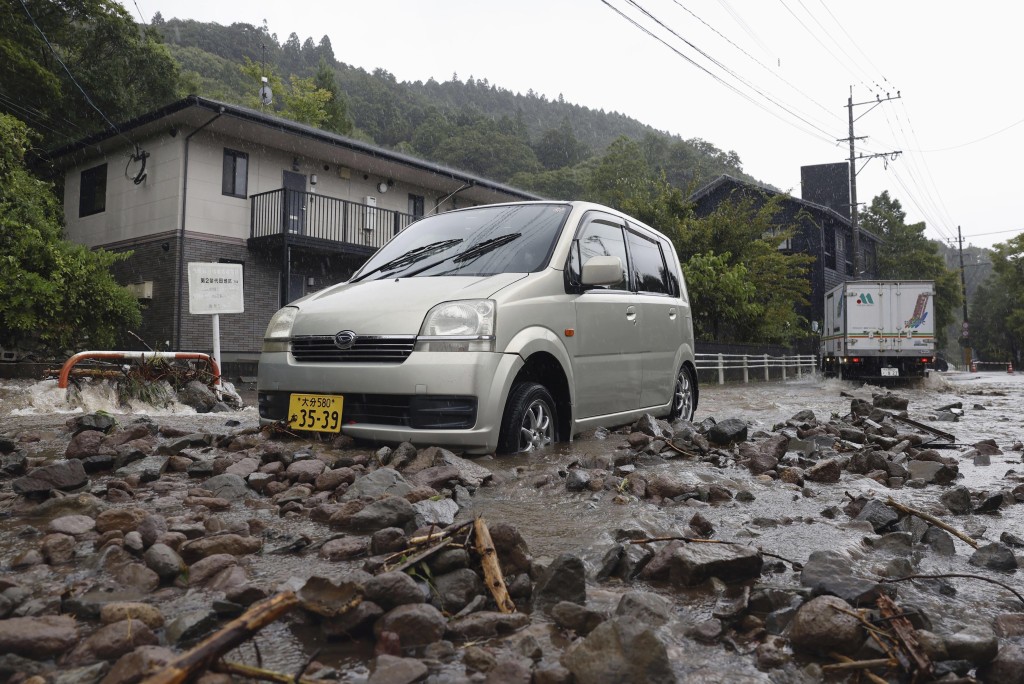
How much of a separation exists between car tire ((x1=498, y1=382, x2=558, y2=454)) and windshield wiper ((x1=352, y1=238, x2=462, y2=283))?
1.33m

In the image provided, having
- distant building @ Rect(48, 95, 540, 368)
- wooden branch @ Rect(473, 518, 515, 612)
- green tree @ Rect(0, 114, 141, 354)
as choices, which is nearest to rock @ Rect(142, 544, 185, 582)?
wooden branch @ Rect(473, 518, 515, 612)

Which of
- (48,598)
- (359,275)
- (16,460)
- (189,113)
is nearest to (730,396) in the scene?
(359,275)

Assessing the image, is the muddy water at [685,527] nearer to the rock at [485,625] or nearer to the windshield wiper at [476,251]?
the rock at [485,625]

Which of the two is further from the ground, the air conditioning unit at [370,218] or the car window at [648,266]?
the air conditioning unit at [370,218]

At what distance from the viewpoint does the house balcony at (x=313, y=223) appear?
687 inches

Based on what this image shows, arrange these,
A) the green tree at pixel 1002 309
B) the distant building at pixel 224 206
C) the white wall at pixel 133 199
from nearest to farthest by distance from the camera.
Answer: the distant building at pixel 224 206 → the white wall at pixel 133 199 → the green tree at pixel 1002 309

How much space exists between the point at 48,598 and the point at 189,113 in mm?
16420

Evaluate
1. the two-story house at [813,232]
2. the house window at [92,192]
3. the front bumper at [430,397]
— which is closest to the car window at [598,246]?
the front bumper at [430,397]

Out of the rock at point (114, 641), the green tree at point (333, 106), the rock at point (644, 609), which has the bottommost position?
the rock at point (644, 609)

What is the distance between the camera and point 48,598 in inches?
73.6

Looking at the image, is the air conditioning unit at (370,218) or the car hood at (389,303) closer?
the car hood at (389,303)

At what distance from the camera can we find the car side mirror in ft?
15.1

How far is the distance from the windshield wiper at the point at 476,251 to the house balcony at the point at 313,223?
40.3 ft

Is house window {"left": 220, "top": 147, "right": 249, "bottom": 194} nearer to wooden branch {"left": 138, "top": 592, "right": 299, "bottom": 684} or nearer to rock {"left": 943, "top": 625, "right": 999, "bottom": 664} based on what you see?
wooden branch {"left": 138, "top": 592, "right": 299, "bottom": 684}
